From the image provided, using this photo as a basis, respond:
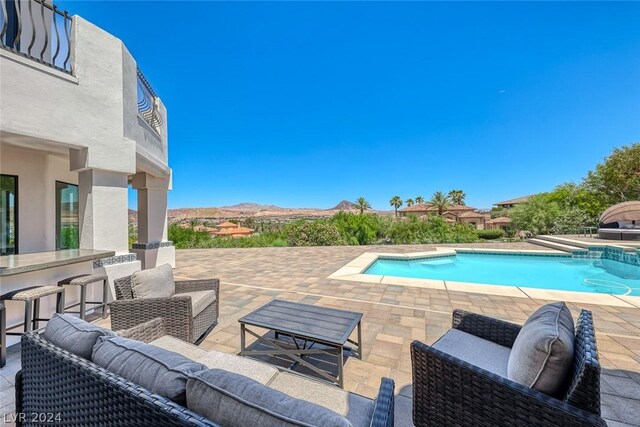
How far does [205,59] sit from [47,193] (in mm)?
10093

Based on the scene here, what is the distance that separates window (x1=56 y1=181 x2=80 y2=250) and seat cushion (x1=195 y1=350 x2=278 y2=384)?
5295mm

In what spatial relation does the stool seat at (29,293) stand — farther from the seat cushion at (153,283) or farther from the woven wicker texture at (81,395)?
the woven wicker texture at (81,395)

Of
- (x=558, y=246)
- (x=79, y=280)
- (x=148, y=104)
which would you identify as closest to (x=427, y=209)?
(x=558, y=246)

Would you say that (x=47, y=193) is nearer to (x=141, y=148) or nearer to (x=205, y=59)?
(x=141, y=148)

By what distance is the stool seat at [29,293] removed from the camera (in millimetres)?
2717

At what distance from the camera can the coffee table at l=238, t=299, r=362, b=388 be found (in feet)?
7.37

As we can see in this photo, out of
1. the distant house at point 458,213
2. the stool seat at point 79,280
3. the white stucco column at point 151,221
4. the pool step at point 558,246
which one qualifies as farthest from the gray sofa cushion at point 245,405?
the distant house at point 458,213

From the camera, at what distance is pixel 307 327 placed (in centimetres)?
243

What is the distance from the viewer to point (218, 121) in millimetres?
20172

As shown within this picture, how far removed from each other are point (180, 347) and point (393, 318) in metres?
2.94

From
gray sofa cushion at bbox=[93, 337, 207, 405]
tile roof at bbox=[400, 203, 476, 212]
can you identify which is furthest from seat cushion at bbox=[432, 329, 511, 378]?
tile roof at bbox=[400, 203, 476, 212]

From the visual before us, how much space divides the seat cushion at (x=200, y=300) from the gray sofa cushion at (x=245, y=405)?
7.07 ft

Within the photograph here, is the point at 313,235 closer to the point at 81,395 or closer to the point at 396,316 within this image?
the point at 396,316

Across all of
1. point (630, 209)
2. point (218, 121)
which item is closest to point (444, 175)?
point (630, 209)
